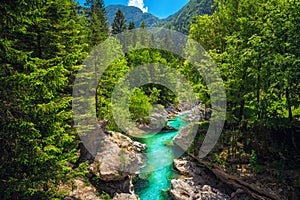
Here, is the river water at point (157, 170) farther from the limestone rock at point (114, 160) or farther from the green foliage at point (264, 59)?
the green foliage at point (264, 59)

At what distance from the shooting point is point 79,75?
14.2 meters

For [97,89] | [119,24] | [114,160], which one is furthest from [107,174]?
[119,24]

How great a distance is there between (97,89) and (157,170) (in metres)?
8.87

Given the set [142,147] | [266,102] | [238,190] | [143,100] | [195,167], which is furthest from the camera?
[143,100]

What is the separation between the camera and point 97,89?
62.1 feet

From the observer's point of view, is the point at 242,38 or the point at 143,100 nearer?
the point at 242,38

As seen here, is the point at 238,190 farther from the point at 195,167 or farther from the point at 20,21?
the point at 20,21

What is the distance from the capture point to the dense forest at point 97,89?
7.39 m

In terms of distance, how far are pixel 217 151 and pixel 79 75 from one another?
11.7 meters

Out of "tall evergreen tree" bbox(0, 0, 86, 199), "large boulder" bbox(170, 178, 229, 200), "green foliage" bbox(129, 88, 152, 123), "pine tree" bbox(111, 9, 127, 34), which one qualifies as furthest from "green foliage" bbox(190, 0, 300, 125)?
"pine tree" bbox(111, 9, 127, 34)

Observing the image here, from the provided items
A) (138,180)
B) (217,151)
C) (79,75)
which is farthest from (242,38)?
(138,180)

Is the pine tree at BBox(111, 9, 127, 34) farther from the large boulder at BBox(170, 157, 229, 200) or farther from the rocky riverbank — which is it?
the large boulder at BBox(170, 157, 229, 200)

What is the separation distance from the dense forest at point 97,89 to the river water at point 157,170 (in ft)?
9.17

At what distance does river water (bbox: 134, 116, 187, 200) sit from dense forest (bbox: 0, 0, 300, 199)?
2.80 m
